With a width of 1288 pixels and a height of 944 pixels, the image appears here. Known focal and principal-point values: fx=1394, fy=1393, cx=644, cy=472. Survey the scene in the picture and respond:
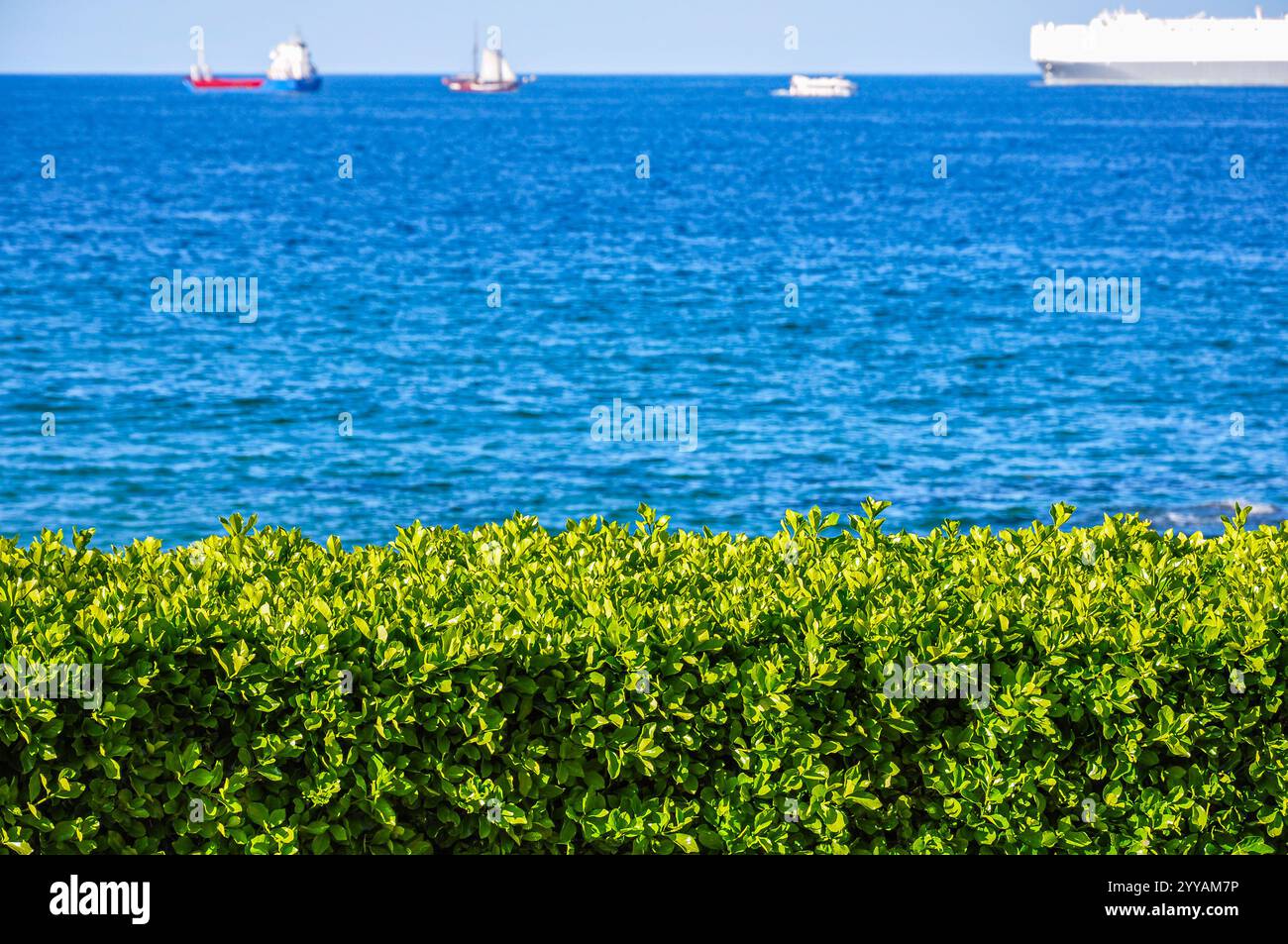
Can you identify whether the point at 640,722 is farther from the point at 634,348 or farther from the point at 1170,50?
the point at 1170,50

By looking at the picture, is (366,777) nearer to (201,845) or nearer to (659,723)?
(201,845)

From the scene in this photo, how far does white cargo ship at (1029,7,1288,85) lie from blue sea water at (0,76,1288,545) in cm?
8223

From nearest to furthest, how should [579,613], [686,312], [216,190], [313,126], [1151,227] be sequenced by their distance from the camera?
[579,613] → [686,312] → [1151,227] → [216,190] → [313,126]

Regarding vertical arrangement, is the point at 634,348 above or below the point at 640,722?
above

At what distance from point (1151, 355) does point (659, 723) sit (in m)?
31.3

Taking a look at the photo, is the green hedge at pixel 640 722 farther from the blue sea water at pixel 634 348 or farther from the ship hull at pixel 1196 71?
the ship hull at pixel 1196 71

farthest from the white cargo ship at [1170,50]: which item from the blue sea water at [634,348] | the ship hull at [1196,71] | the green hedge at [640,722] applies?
the green hedge at [640,722]

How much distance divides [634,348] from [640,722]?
96.6 feet

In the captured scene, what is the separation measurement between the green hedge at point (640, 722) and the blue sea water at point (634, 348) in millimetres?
13794

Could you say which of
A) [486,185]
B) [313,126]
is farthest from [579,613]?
[313,126]

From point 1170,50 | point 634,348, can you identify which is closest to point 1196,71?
point 1170,50

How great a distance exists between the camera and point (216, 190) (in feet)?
257

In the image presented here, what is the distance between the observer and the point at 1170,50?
17062cm
